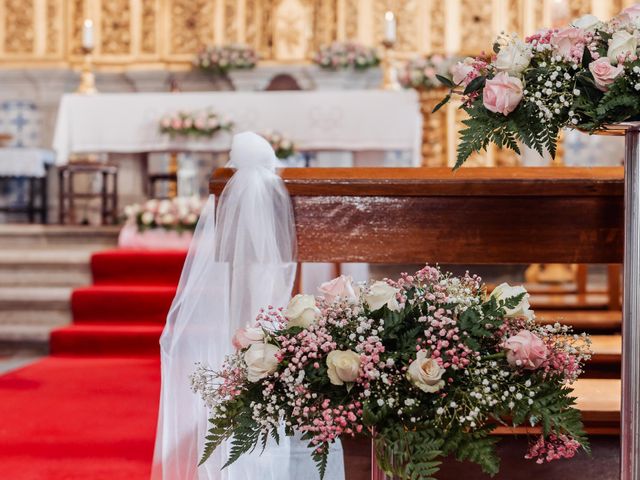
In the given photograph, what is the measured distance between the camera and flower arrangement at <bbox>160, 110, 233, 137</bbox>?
7035 millimetres

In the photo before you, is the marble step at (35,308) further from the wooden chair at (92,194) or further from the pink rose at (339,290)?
the pink rose at (339,290)

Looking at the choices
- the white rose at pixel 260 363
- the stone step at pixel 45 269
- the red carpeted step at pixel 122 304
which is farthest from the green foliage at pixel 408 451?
the stone step at pixel 45 269

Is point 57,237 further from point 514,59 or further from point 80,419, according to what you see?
point 514,59

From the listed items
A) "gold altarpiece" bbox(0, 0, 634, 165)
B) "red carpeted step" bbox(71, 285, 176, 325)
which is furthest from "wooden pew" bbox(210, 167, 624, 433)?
"gold altarpiece" bbox(0, 0, 634, 165)

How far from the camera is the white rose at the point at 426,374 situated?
1.66 meters

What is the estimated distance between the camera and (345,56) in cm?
837

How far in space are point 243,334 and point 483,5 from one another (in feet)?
25.6

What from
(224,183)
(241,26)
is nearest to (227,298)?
(224,183)

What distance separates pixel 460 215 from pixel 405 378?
3.65 ft

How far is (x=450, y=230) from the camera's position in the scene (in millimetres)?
2752

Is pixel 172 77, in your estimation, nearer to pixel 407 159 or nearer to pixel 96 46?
pixel 96 46

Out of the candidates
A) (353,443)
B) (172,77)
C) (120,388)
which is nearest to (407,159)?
A: (172,77)

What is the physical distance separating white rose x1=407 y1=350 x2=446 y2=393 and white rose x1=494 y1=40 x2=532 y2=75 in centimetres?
69

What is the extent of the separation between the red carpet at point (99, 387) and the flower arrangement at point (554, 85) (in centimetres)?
186
